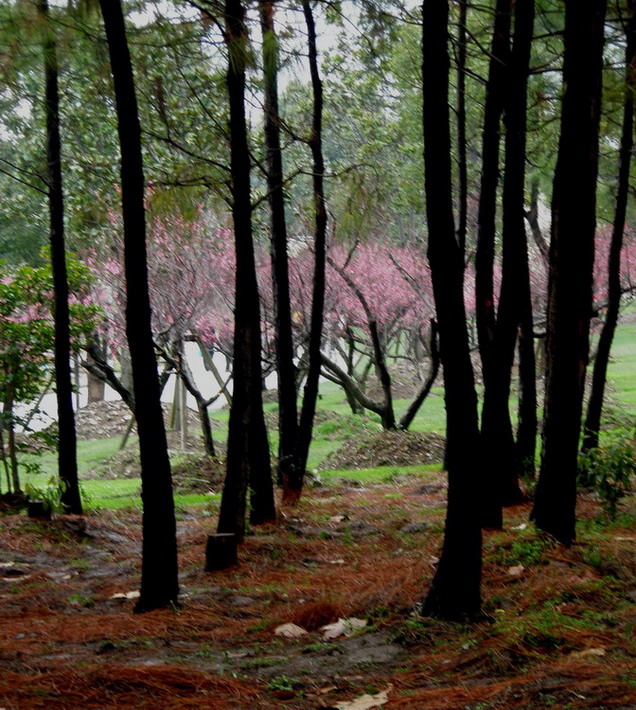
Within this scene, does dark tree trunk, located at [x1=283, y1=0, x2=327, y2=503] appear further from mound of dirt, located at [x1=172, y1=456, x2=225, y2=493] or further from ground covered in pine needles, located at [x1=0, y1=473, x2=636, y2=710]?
mound of dirt, located at [x1=172, y1=456, x2=225, y2=493]

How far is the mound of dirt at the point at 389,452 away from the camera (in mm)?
19500

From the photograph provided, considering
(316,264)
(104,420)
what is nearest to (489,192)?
(316,264)

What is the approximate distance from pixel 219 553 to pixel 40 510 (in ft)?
12.6

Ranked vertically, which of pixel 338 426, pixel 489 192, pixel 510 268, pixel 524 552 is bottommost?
pixel 338 426

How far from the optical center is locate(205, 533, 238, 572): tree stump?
312 inches

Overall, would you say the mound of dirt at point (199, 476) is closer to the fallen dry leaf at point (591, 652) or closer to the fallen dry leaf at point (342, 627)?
the fallen dry leaf at point (342, 627)

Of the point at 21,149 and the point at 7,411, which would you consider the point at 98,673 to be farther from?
the point at 21,149

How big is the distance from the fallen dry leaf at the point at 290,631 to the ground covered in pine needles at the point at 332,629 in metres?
0.04

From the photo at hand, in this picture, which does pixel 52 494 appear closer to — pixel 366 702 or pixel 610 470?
pixel 610 470

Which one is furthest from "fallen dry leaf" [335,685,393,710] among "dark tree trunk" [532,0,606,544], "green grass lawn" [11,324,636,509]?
"green grass lawn" [11,324,636,509]

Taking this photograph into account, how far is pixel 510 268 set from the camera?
8.99m

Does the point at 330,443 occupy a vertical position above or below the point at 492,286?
below

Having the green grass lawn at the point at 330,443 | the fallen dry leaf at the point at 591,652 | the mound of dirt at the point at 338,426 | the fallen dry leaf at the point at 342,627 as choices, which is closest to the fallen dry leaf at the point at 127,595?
the fallen dry leaf at the point at 342,627

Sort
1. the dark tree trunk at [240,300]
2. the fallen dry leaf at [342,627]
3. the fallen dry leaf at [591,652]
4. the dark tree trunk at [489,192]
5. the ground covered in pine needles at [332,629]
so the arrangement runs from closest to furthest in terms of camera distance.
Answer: the ground covered in pine needles at [332,629]
the fallen dry leaf at [591,652]
the fallen dry leaf at [342,627]
the dark tree trunk at [240,300]
the dark tree trunk at [489,192]
